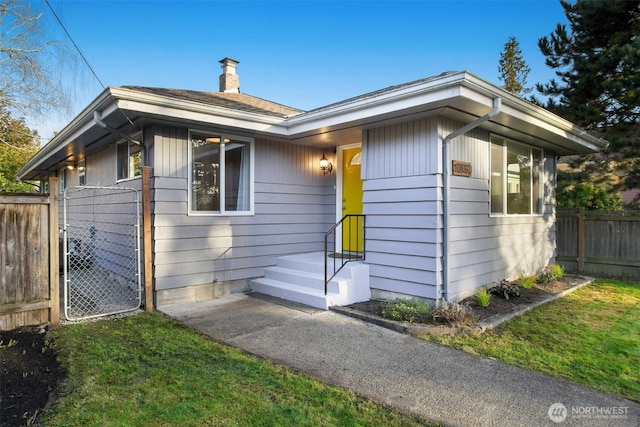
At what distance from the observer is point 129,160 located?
246 inches

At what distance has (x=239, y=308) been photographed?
16.7ft

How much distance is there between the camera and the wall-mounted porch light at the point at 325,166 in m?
7.03

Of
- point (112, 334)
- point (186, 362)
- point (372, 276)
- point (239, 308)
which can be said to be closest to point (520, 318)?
point (372, 276)

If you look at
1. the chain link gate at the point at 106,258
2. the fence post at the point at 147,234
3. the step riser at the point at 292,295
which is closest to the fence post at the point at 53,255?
the chain link gate at the point at 106,258

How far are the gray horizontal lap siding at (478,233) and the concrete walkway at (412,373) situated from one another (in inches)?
66.1

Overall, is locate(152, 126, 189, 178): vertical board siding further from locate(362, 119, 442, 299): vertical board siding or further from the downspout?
the downspout

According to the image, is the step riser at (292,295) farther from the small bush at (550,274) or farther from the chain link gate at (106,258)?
the small bush at (550,274)

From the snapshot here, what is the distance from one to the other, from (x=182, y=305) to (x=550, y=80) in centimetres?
998

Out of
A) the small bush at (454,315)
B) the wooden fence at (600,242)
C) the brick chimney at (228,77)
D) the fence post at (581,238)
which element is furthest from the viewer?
the brick chimney at (228,77)

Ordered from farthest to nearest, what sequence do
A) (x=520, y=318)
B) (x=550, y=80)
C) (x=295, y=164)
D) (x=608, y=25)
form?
(x=550, y=80), (x=608, y=25), (x=295, y=164), (x=520, y=318)

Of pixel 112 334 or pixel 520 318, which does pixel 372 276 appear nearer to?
pixel 520 318

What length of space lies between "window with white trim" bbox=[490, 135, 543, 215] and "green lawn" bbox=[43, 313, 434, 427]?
4.53 meters

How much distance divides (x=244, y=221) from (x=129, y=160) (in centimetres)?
225

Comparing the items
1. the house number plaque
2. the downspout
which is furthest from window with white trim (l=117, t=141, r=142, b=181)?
the house number plaque
